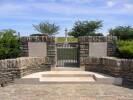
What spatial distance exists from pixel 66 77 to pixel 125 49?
2.54 meters

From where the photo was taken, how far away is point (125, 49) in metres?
11.1

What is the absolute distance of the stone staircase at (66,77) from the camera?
991cm

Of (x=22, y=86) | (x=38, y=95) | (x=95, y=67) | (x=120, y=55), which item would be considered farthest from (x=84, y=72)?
(x=38, y=95)

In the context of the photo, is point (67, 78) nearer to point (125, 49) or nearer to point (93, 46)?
point (93, 46)

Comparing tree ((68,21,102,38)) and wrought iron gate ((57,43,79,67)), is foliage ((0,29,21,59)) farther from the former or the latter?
tree ((68,21,102,38))

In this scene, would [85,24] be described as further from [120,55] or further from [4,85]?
[4,85]

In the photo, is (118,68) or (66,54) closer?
(118,68)

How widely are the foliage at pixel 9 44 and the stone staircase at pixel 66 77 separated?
157 centimetres

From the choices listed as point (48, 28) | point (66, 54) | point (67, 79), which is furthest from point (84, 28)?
point (67, 79)

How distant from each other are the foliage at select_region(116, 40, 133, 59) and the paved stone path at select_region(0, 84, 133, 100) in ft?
6.45

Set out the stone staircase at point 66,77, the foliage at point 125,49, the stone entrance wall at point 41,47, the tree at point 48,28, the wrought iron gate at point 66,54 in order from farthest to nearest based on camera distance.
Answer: the tree at point 48,28 < the wrought iron gate at point 66,54 < the stone entrance wall at point 41,47 < the foliage at point 125,49 < the stone staircase at point 66,77

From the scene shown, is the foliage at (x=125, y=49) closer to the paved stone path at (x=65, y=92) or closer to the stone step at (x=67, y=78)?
the stone step at (x=67, y=78)

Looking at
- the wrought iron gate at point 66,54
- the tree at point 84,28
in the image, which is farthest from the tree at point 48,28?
the wrought iron gate at point 66,54

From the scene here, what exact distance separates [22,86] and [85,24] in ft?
92.5
